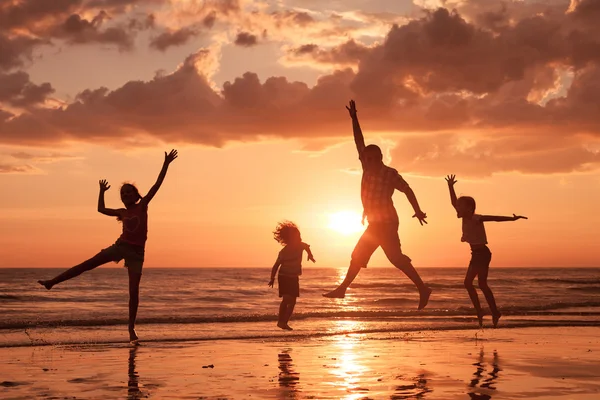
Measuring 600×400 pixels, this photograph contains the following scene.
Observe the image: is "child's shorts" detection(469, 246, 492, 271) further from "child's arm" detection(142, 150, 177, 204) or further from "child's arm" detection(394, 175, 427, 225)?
"child's arm" detection(142, 150, 177, 204)

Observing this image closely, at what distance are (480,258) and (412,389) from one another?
23.9ft

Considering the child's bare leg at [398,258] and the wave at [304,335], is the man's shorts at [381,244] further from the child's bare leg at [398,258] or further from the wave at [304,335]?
the wave at [304,335]

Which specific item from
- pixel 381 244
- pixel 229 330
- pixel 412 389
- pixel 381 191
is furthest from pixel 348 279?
pixel 229 330

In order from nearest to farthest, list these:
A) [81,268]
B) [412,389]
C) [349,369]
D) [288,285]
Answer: [412,389] → [349,369] → [81,268] → [288,285]

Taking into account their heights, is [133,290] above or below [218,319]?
above

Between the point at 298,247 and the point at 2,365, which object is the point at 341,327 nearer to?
the point at 298,247

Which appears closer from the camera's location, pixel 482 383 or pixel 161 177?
pixel 482 383

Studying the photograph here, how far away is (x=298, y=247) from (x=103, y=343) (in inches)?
150

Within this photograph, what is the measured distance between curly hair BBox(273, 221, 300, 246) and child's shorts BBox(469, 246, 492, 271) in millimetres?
3232

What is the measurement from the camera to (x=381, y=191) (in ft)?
36.3

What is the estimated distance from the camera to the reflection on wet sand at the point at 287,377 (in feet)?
26.2

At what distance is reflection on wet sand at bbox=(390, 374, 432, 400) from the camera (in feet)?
25.1

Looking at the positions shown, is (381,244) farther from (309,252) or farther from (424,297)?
(309,252)

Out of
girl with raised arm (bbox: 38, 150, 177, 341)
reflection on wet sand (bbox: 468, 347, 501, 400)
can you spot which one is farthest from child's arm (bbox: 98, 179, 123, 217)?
reflection on wet sand (bbox: 468, 347, 501, 400)
